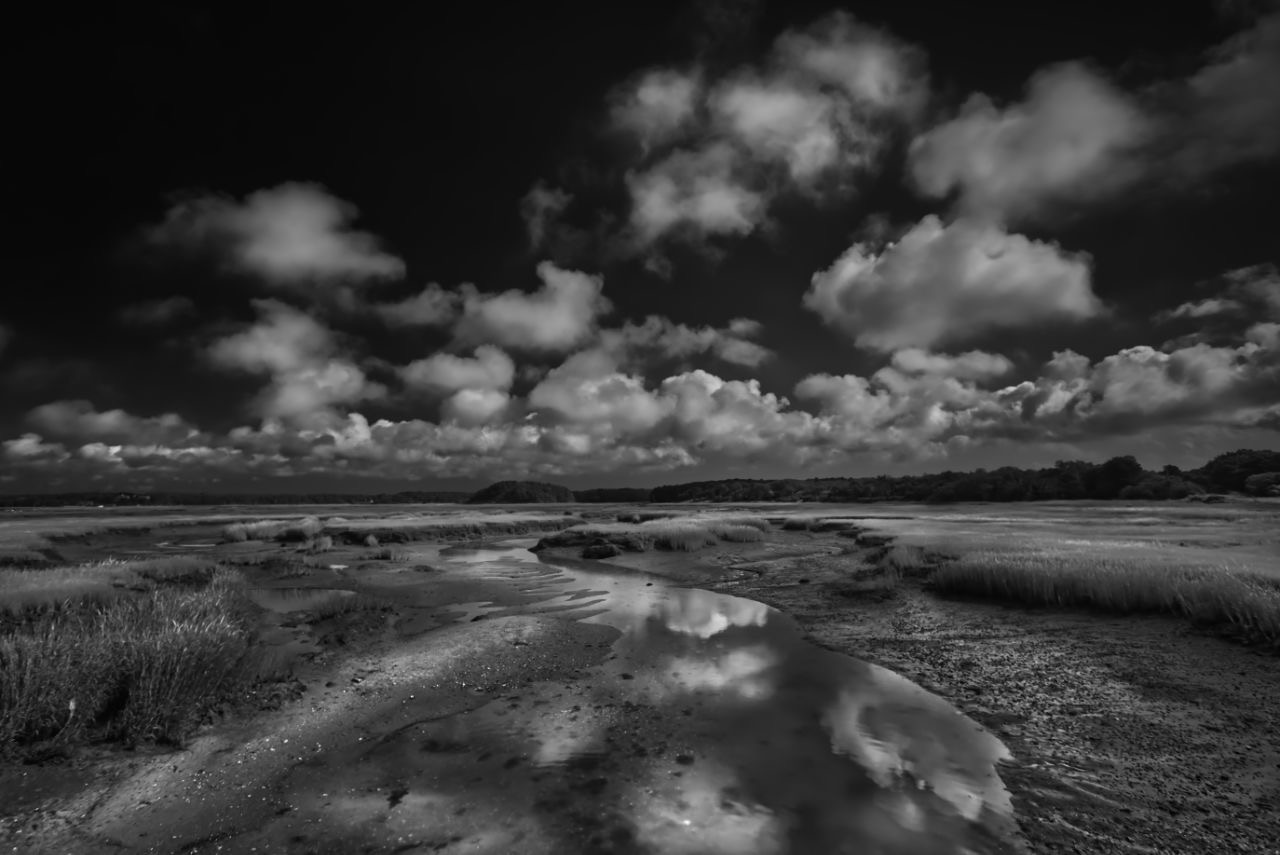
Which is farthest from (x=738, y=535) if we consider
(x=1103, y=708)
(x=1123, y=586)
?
(x=1103, y=708)

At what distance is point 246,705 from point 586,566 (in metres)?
22.1

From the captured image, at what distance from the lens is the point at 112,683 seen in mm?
9172

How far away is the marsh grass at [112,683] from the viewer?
26.8ft

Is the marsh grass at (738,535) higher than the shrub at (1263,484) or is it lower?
lower

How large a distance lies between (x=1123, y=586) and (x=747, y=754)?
566 inches

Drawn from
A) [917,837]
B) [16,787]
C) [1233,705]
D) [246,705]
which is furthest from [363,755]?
[1233,705]

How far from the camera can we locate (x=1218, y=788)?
6945 mm

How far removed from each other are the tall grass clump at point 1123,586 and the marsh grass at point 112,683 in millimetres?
21179

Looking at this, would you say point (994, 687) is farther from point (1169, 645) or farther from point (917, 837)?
point (917, 837)

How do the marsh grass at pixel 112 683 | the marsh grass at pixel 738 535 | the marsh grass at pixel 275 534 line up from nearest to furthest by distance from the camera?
the marsh grass at pixel 112 683 < the marsh grass at pixel 738 535 < the marsh grass at pixel 275 534

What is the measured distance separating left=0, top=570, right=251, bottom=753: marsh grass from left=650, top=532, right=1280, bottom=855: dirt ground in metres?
12.3

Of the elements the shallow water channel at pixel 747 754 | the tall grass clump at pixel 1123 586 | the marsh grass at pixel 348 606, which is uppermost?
the tall grass clump at pixel 1123 586

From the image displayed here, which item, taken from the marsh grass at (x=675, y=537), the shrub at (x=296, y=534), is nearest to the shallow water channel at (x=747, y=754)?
the marsh grass at (x=675, y=537)

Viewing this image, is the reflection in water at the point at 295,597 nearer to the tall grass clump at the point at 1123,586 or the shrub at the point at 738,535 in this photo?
the tall grass clump at the point at 1123,586
